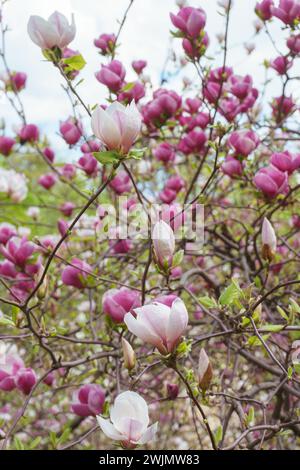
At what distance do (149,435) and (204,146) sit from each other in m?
0.96

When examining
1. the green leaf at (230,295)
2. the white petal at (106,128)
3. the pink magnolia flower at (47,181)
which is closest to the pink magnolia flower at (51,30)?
the white petal at (106,128)

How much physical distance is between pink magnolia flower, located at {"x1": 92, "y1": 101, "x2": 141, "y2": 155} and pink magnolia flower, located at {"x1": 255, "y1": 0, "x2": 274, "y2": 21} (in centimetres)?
85

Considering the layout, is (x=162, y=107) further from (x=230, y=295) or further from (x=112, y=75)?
(x=230, y=295)

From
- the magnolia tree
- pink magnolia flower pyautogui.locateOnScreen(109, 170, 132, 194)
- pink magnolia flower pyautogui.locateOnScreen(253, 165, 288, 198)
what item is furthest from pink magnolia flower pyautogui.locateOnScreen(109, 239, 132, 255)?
pink magnolia flower pyautogui.locateOnScreen(253, 165, 288, 198)

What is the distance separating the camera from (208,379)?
2.19 ft

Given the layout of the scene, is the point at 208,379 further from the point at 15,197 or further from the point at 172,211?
the point at 15,197

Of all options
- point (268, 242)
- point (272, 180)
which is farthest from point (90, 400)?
point (272, 180)

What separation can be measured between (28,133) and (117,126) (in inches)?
37.7

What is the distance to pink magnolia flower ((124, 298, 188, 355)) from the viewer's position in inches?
22.9

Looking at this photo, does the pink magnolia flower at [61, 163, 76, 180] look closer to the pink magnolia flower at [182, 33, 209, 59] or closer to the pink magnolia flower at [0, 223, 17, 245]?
the pink magnolia flower at [0, 223, 17, 245]

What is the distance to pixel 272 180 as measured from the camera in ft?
3.20
